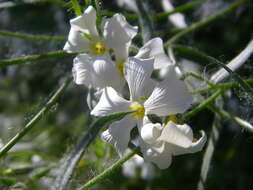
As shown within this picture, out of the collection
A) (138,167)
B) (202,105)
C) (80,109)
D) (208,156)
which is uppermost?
Result: (202,105)

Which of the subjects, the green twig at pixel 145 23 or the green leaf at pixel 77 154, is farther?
the green twig at pixel 145 23

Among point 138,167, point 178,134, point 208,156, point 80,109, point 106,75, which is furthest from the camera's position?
point 80,109

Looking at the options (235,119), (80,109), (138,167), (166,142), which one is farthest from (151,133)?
(80,109)

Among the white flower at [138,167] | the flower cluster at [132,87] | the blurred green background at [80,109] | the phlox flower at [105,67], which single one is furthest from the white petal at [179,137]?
the white flower at [138,167]

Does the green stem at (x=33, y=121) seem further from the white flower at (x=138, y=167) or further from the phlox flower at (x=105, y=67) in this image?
the white flower at (x=138, y=167)

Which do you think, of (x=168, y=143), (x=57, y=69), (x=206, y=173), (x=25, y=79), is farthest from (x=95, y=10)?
(x=25, y=79)

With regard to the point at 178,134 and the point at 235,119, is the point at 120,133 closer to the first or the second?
the point at 178,134

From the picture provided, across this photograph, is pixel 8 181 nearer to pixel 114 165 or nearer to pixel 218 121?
pixel 114 165
